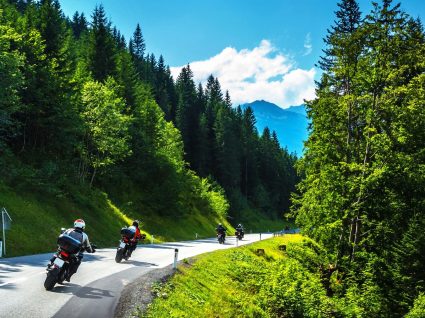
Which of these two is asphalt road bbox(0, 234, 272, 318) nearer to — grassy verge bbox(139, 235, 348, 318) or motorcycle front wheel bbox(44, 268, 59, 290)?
motorcycle front wheel bbox(44, 268, 59, 290)

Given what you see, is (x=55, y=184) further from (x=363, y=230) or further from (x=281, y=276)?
(x=363, y=230)

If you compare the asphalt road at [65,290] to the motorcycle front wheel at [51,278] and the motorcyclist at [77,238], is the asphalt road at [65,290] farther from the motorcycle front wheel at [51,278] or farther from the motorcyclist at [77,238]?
the motorcyclist at [77,238]

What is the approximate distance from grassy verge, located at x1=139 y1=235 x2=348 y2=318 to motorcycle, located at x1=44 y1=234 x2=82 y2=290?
2.64 m

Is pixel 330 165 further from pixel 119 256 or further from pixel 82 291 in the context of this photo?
pixel 82 291

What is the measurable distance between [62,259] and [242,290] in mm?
9059

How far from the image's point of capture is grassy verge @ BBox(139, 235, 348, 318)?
13137 mm

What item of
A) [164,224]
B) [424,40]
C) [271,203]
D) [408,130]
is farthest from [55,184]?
[271,203]

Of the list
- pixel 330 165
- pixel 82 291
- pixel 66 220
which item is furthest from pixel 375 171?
pixel 66 220

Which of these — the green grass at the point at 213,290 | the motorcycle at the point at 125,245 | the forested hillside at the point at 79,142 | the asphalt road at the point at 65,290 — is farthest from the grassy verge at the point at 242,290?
the forested hillside at the point at 79,142

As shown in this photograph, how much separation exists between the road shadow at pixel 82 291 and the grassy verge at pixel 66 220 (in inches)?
434

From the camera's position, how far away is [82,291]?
11.7 metres

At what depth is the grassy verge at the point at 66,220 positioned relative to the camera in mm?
24750

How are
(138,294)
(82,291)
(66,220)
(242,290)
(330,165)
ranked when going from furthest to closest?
1. (66,220)
2. (330,165)
3. (242,290)
4. (138,294)
5. (82,291)

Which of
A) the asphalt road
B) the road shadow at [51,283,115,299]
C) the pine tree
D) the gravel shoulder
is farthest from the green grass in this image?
the pine tree
